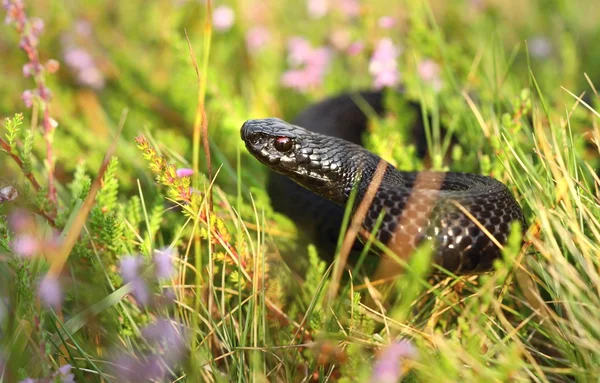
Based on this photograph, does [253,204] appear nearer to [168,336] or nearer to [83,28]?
[168,336]

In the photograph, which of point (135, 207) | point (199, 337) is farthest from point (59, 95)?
point (199, 337)

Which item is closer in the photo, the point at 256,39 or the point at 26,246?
the point at 26,246

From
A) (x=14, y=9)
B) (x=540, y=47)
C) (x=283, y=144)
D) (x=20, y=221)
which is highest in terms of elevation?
(x=14, y=9)

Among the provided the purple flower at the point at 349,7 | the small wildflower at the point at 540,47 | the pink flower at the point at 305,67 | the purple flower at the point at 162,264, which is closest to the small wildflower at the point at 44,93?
the purple flower at the point at 162,264

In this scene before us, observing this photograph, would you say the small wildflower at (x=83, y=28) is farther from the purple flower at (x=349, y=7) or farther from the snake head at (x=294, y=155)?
the snake head at (x=294, y=155)

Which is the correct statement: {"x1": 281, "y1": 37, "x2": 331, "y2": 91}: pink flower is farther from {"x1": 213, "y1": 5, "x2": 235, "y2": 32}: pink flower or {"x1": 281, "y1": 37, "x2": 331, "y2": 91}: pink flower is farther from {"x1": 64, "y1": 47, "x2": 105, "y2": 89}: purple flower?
{"x1": 64, "y1": 47, "x2": 105, "y2": 89}: purple flower

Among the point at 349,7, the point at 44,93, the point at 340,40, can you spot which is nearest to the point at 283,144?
the point at 44,93
